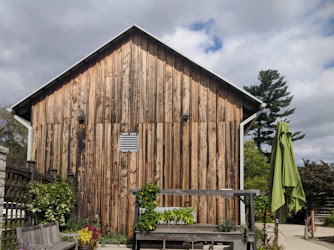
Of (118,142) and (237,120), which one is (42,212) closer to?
(118,142)

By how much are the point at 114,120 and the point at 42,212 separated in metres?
3.48

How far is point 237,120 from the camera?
10.4 m

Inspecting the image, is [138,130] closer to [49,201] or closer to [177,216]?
[49,201]

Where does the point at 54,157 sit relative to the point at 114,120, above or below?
below

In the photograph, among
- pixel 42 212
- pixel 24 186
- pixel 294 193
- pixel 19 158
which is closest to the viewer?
pixel 294 193

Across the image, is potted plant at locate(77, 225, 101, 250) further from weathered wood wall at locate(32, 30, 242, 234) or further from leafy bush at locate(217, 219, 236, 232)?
leafy bush at locate(217, 219, 236, 232)

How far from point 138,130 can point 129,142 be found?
0.45 metres

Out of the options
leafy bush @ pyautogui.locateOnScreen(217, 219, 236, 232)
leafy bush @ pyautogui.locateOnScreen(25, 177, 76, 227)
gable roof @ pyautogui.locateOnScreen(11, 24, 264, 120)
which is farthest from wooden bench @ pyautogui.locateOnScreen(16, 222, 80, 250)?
gable roof @ pyautogui.locateOnScreen(11, 24, 264, 120)

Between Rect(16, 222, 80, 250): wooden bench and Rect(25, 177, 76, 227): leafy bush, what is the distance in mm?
645

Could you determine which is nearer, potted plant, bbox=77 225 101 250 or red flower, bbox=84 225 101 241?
potted plant, bbox=77 225 101 250

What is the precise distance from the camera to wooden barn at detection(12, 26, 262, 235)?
10312mm

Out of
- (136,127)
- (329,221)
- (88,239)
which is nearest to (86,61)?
(136,127)

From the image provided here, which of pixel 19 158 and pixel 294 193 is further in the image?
pixel 19 158

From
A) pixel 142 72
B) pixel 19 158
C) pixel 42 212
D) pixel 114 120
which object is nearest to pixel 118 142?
pixel 114 120
